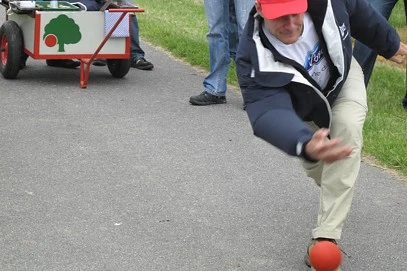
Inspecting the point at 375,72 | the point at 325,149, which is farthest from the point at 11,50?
the point at 325,149

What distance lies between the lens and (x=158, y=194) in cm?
554

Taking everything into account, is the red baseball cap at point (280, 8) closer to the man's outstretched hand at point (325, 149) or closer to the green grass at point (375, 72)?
the man's outstretched hand at point (325, 149)

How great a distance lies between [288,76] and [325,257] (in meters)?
0.77

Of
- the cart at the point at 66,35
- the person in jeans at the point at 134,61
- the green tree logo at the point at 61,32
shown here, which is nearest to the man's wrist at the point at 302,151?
the cart at the point at 66,35

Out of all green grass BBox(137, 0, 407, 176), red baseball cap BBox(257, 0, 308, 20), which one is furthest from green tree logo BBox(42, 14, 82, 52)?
red baseball cap BBox(257, 0, 308, 20)

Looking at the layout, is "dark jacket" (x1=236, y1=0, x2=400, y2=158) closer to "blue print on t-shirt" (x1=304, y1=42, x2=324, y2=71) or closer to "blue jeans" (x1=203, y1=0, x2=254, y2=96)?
"blue print on t-shirt" (x1=304, y1=42, x2=324, y2=71)

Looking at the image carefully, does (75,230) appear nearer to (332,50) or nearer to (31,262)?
(31,262)

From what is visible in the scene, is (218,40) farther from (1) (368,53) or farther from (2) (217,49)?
(1) (368,53)

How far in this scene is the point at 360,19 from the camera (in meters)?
4.43

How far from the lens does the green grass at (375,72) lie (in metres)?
6.49

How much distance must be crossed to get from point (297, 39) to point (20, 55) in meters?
4.59

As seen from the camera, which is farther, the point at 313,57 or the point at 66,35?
the point at 66,35

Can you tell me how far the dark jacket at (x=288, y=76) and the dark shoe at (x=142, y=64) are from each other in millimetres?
4965

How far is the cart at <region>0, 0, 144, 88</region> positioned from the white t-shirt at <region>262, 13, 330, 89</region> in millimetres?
3896
